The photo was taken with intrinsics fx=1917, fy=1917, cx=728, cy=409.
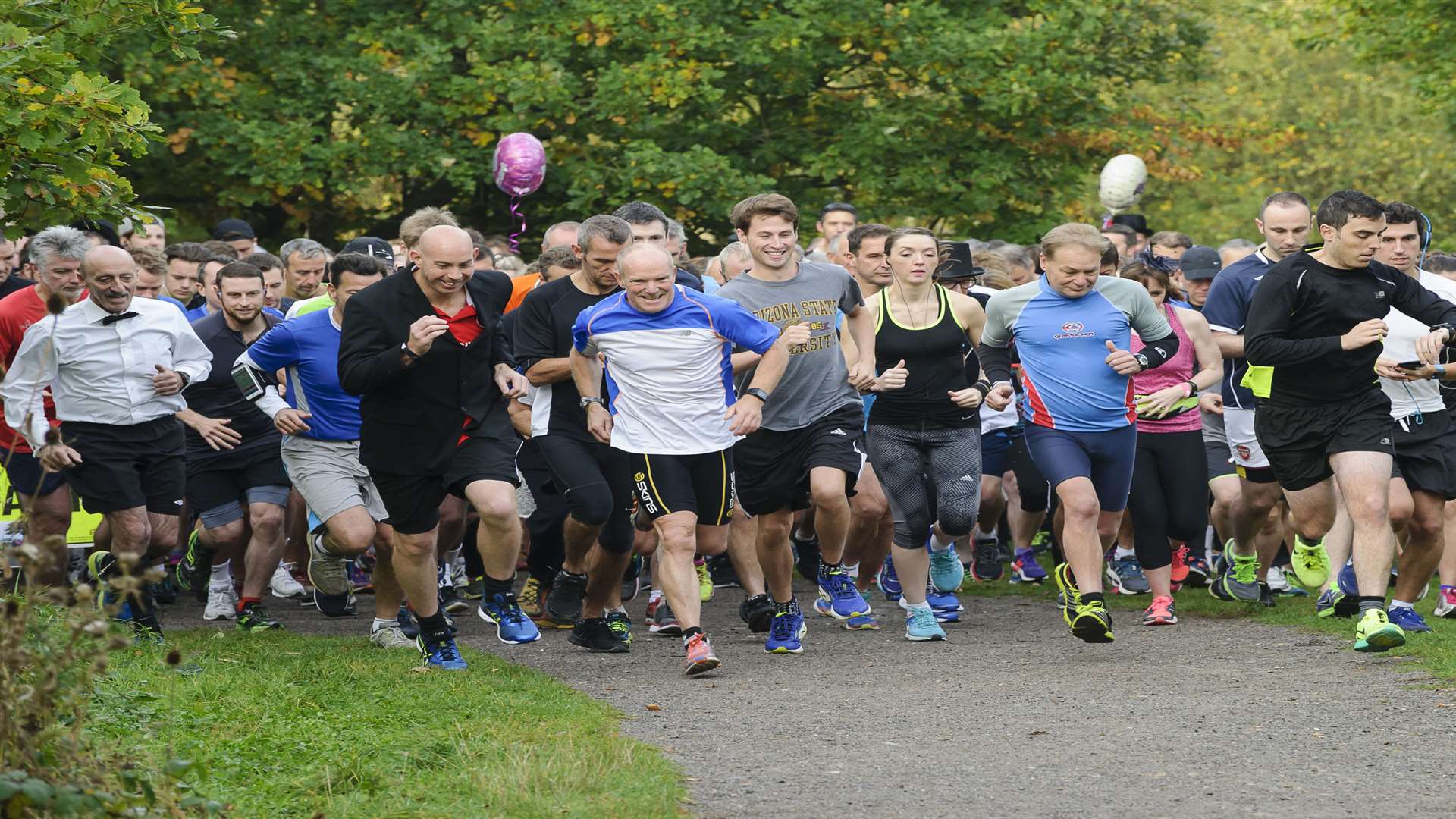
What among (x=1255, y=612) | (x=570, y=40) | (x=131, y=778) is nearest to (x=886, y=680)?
(x=1255, y=612)

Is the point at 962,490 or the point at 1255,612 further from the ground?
the point at 962,490

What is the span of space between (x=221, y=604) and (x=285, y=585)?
1012mm

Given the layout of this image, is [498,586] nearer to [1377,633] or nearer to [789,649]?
[789,649]

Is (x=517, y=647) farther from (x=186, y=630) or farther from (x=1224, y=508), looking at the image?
(x=1224, y=508)

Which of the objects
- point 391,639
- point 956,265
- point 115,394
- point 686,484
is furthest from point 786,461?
point 115,394

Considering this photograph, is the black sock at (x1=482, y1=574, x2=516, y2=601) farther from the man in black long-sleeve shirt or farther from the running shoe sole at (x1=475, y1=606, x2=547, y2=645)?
the man in black long-sleeve shirt

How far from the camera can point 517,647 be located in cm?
1003

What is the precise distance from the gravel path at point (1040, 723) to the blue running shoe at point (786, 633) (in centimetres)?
15

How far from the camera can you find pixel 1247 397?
457 inches

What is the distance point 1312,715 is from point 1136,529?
318 centimetres

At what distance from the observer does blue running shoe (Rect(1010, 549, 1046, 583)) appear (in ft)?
43.1

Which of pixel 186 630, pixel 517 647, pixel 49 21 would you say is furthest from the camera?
pixel 186 630

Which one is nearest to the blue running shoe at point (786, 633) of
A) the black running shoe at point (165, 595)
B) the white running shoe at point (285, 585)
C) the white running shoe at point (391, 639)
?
the white running shoe at point (391, 639)

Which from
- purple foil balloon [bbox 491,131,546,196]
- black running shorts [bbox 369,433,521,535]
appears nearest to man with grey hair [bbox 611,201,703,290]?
black running shorts [bbox 369,433,521,535]
